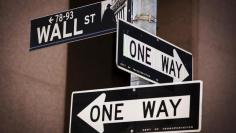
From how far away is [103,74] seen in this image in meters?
11.3

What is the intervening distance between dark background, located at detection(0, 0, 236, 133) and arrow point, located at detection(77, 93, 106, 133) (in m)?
4.23

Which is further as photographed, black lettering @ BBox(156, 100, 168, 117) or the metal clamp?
the metal clamp

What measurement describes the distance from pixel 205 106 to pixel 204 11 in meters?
1.87

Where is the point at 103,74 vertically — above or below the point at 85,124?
above

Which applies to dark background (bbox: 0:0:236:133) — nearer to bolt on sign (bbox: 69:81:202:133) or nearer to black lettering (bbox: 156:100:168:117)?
bolt on sign (bbox: 69:81:202:133)

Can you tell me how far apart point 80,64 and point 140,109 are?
6.06 metres

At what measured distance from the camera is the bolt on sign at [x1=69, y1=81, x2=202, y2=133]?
4.59 metres

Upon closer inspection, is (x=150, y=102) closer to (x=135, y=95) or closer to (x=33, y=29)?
(x=135, y=95)

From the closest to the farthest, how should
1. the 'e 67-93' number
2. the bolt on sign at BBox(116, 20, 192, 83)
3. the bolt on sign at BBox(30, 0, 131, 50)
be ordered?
the bolt on sign at BBox(116, 20, 192, 83), the bolt on sign at BBox(30, 0, 131, 50), the 'e 67-93' number

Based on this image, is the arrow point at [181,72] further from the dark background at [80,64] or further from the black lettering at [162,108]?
the dark background at [80,64]

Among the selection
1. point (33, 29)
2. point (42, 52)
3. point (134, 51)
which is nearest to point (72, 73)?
point (42, 52)

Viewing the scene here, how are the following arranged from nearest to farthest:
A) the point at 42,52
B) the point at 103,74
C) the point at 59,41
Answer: the point at 59,41, the point at 42,52, the point at 103,74

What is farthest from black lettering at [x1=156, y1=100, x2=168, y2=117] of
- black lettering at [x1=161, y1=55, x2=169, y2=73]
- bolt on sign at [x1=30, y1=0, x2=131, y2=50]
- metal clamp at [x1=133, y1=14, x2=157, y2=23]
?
metal clamp at [x1=133, y1=14, x2=157, y2=23]

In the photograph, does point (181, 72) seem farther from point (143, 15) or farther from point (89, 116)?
point (89, 116)
